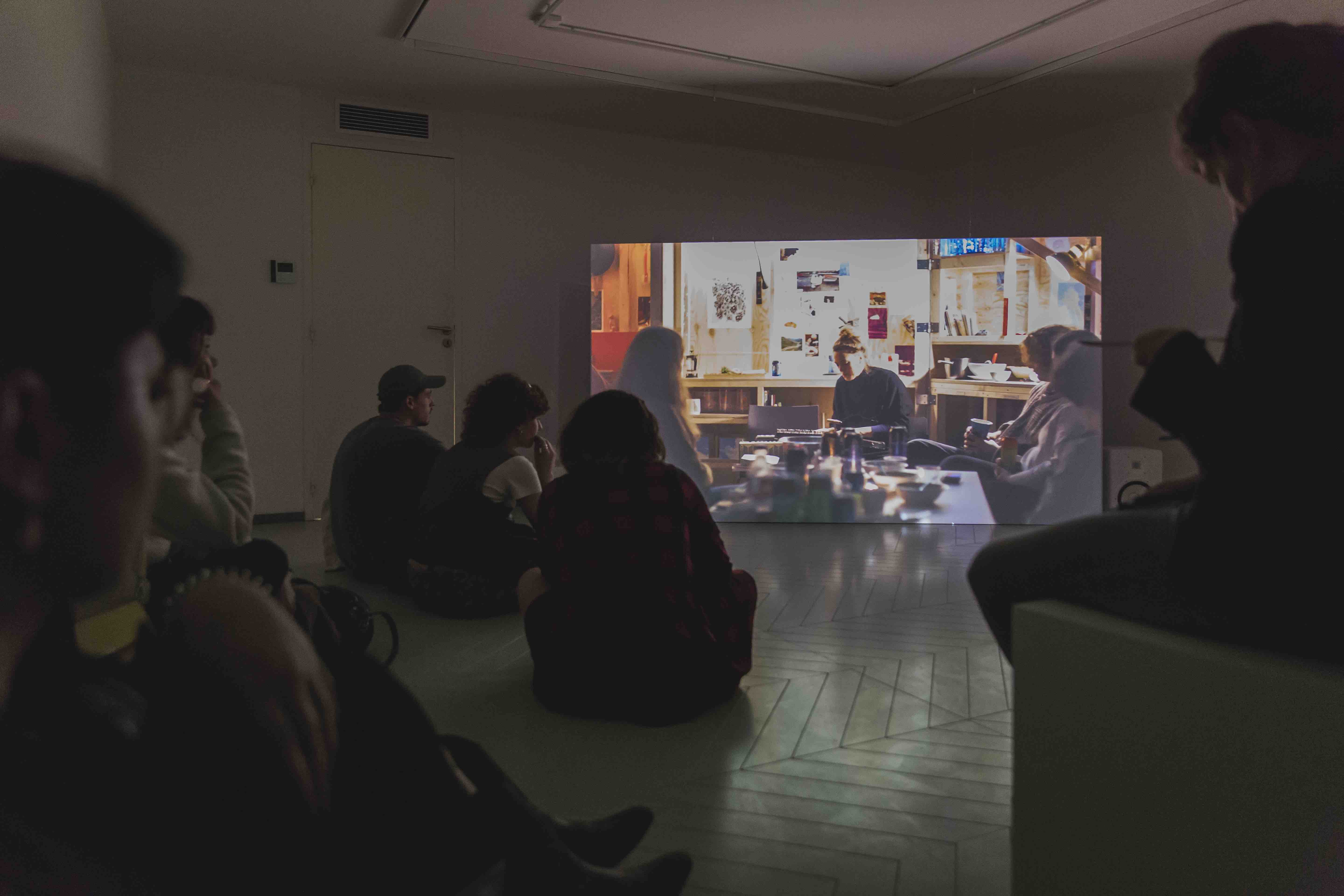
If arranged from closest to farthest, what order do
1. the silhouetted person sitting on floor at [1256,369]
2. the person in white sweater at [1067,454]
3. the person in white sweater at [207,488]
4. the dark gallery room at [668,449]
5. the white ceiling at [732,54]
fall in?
the dark gallery room at [668,449] < the silhouetted person sitting on floor at [1256,369] < the person in white sweater at [207,488] < the white ceiling at [732,54] < the person in white sweater at [1067,454]

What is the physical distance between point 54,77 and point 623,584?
97.0 inches

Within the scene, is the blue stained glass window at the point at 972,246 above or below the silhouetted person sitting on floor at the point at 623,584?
above

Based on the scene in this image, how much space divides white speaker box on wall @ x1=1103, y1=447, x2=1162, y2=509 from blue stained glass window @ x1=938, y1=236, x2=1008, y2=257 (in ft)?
5.08

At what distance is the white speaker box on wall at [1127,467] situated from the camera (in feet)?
20.0

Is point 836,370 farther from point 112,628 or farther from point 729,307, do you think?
point 112,628

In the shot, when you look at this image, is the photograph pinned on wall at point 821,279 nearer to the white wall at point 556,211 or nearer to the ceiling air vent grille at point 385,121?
the white wall at point 556,211

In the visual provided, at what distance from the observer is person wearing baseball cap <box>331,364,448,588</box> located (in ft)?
13.1

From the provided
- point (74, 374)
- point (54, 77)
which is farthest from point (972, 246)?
point (74, 374)

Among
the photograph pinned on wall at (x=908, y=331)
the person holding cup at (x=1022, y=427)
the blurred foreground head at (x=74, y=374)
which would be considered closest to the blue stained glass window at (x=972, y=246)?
the photograph pinned on wall at (x=908, y=331)

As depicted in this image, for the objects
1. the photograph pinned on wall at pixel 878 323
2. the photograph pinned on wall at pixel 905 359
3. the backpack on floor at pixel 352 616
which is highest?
the photograph pinned on wall at pixel 878 323

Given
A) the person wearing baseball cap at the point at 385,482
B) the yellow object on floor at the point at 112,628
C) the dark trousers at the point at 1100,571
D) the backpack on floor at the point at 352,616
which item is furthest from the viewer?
the person wearing baseball cap at the point at 385,482

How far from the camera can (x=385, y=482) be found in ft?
13.2

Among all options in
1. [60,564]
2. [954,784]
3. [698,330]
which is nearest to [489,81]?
[698,330]

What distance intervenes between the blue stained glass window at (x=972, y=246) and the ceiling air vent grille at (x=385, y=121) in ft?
11.8
